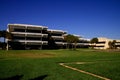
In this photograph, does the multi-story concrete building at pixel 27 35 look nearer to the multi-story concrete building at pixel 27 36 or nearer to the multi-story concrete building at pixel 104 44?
the multi-story concrete building at pixel 27 36

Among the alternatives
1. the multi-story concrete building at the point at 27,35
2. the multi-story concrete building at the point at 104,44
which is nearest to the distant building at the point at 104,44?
the multi-story concrete building at the point at 104,44

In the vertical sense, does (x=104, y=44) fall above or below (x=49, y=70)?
above

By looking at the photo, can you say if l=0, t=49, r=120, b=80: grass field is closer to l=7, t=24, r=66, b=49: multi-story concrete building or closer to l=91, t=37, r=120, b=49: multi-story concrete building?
l=7, t=24, r=66, b=49: multi-story concrete building

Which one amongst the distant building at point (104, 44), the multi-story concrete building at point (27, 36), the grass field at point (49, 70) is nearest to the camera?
the grass field at point (49, 70)

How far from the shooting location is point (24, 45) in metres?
83.2

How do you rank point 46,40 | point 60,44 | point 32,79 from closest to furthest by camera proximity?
point 32,79 < point 46,40 < point 60,44

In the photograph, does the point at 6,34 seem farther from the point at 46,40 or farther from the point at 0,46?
the point at 46,40

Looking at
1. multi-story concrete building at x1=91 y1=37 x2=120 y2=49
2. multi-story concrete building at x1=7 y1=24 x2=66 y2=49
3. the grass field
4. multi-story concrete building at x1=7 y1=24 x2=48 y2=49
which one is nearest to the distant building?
multi-story concrete building at x1=91 y1=37 x2=120 y2=49

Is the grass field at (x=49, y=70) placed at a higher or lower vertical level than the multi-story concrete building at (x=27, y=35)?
lower

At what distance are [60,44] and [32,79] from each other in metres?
88.1

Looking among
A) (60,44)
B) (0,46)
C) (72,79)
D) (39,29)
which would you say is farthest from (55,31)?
(72,79)

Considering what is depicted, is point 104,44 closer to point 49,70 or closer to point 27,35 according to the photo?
point 27,35

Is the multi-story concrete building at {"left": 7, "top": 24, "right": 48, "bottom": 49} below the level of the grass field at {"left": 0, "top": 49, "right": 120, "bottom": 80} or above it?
above

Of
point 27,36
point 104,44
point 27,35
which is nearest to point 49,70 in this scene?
point 27,35
